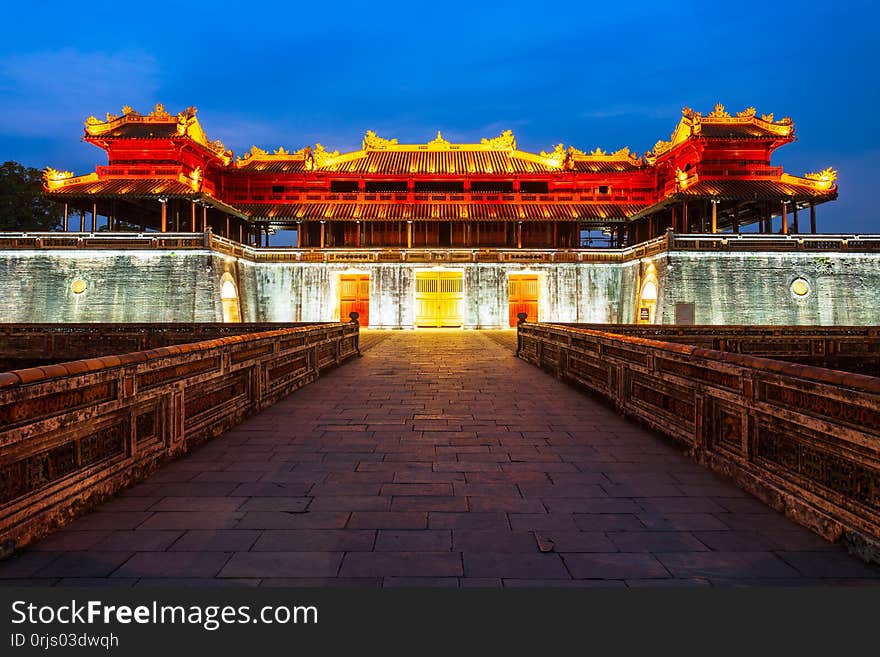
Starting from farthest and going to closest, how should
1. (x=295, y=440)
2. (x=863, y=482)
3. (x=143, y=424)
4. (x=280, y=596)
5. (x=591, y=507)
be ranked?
(x=295, y=440) < (x=143, y=424) < (x=591, y=507) < (x=863, y=482) < (x=280, y=596)

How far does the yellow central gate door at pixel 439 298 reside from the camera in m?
26.6

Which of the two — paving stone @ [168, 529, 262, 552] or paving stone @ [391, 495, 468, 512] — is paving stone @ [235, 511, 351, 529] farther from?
paving stone @ [391, 495, 468, 512]

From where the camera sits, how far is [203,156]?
28.1 meters

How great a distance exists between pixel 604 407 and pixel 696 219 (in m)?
26.9

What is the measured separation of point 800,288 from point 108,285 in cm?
3114

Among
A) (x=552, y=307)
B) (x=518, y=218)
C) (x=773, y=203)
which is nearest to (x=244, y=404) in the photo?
(x=552, y=307)

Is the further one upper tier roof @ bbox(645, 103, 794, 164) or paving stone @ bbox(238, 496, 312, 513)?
upper tier roof @ bbox(645, 103, 794, 164)

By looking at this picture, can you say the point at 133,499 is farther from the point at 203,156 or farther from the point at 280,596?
the point at 203,156

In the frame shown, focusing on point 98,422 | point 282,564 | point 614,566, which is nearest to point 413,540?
point 282,564

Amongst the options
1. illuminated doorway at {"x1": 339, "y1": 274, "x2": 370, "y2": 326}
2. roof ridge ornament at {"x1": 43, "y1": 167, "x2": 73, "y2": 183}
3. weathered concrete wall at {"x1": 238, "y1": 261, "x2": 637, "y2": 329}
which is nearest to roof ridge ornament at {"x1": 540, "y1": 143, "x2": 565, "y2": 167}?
weathered concrete wall at {"x1": 238, "y1": 261, "x2": 637, "y2": 329}

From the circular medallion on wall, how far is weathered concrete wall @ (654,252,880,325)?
7cm

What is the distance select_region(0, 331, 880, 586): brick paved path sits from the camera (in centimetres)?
262

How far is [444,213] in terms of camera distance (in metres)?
28.8

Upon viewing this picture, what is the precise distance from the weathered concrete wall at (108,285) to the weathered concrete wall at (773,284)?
69.5 ft
